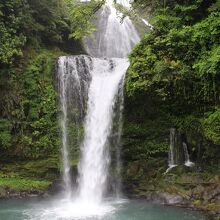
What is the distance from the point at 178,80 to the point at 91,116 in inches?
167

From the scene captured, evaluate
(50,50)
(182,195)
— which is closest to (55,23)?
(50,50)

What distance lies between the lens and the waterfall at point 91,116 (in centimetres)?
1556

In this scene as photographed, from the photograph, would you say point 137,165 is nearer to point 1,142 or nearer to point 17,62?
point 1,142

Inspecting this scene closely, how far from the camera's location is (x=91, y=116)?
53.8 ft

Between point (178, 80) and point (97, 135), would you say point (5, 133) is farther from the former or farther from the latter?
point (178, 80)

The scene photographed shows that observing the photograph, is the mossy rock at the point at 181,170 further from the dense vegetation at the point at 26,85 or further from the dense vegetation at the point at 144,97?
the dense vegetation at the point at 26,85

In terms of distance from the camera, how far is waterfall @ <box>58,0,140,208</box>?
15.6 meters

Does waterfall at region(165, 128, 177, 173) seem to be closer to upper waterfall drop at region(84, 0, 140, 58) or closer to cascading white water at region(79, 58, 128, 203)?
cascading white water at region(79, 58, 128, 203)

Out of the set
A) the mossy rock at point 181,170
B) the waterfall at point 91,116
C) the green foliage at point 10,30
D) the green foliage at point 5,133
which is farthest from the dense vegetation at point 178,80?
the green foliage at point 10,30

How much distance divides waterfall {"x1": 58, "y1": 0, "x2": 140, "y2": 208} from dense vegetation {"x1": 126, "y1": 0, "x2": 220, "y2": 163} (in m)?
0.84

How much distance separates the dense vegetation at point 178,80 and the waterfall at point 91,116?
0.84 m

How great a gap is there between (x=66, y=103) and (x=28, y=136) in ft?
6.52

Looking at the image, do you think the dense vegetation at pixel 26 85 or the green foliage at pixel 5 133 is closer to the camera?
the green foliage at pixel 5 133

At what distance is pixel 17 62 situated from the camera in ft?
56.1
